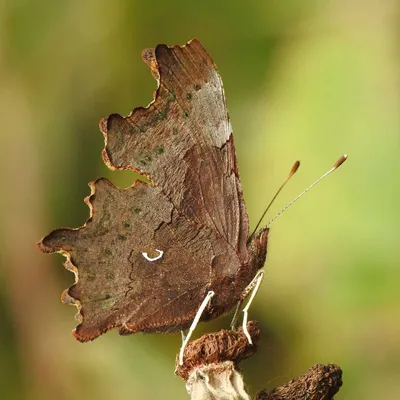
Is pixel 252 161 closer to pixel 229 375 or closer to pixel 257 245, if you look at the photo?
pixel 257 245

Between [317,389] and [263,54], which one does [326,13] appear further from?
[317,389]

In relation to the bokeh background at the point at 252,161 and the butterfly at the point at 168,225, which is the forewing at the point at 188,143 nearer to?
the butterfly at the point at 168,225

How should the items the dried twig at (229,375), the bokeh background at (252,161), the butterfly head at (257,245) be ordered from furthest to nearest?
the bokeh background at (252,161) → the butterfly head at (257,245) → the dried twig at (229,375)

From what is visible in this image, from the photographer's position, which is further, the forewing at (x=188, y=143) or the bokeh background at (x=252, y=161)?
the bokeh background at (x=252, y=161)

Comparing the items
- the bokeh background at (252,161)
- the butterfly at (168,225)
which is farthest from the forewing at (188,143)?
the bokeh background at (252,161)

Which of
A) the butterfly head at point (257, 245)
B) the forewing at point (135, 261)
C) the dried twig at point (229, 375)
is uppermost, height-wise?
the forewing at point (135, 261)

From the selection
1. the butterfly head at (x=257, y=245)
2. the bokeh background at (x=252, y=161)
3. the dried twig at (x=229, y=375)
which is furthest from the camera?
the bokeh background at (x=252, y=161)

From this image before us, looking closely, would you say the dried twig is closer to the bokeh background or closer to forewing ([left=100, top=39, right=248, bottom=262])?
forewing ([left=100, top=39, right=248, bottom=262])
